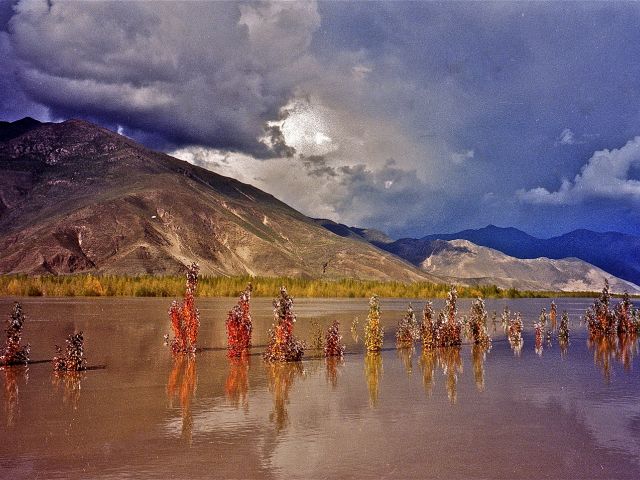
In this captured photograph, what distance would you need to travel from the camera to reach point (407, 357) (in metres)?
30.8

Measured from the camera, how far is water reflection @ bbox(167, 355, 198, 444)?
52.6 feet

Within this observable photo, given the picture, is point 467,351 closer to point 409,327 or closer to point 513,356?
point 513,356

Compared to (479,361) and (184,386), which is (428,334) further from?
(184,386)

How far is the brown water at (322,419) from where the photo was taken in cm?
1288

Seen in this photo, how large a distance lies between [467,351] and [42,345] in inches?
862

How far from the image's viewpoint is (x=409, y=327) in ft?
125

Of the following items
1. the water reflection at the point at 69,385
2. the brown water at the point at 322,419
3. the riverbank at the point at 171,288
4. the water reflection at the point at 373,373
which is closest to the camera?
the brown water at the point at 322,419

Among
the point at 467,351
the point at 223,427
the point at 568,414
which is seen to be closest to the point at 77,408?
the point at 223,427

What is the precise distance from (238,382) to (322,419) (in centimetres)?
637

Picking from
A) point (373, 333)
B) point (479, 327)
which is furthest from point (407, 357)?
point (479, 327)

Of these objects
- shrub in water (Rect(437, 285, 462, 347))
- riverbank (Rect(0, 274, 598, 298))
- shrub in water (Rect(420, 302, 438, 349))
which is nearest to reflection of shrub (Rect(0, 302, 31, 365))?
shrub in water (Rect(420, 302, 438, 349))

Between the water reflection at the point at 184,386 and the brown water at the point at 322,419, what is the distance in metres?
0.08

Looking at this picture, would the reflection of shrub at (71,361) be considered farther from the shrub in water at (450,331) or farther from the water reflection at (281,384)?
the shrub in water at (450,331)

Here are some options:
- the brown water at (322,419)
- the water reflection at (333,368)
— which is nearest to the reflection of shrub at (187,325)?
the brown water at (322,419)
